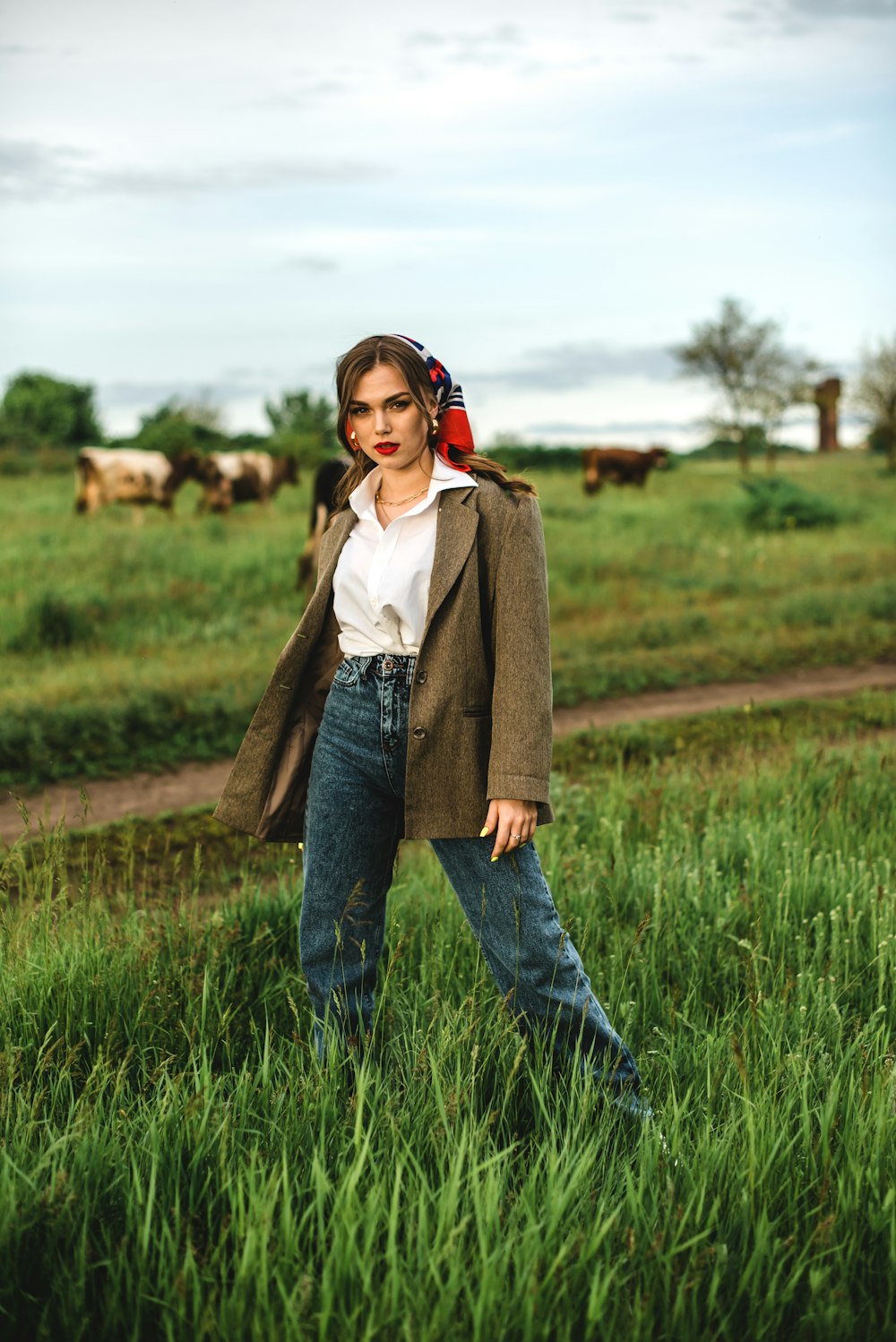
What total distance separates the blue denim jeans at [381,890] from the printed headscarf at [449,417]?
539mm

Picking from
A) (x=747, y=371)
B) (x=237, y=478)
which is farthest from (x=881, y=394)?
(x=237, y=478)

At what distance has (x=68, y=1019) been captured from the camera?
9.91 ft

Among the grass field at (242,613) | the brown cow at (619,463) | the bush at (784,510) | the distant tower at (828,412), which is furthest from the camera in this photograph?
the distant tower at (828,412)

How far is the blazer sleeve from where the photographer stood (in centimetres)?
273

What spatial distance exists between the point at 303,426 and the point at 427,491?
32.8 meters

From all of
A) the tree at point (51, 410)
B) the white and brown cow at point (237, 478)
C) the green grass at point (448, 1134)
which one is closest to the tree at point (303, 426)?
the white and brown cow at point (237, 478)

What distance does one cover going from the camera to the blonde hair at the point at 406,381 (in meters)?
2.85

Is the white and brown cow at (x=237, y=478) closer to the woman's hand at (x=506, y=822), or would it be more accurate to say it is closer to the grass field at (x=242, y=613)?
the grass field at (x=242, y=613)

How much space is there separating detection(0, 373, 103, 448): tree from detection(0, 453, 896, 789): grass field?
17763mm

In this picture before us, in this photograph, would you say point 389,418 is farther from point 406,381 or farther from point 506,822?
point 506,822

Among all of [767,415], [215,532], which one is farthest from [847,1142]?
[767,415]

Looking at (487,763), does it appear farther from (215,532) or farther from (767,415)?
(767,415)

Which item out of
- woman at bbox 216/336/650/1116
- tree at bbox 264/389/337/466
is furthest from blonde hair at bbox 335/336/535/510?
tree at bbox 264/389/337/466

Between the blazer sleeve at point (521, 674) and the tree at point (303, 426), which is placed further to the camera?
the tree at point (303, 426)
